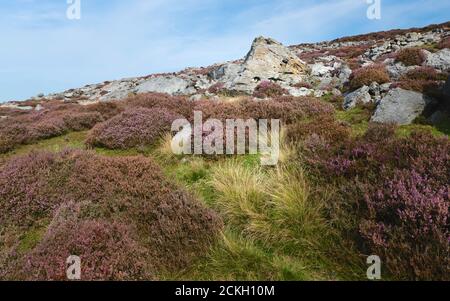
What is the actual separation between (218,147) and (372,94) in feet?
26.5

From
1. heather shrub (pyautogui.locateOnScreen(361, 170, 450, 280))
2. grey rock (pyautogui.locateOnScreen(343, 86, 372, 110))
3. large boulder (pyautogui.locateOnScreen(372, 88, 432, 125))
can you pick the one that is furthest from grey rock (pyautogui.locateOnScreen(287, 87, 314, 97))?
heather shrub (pyautogui.locateOnScreen(361, 170, 450, 280))

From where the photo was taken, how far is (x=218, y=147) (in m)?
8.57

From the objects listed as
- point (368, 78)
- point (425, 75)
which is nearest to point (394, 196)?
point (425, 75)

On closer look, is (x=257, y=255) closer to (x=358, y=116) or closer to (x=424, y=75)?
(x=358, y=116)

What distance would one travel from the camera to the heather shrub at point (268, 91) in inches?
695

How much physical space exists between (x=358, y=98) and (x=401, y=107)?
2.80 meters

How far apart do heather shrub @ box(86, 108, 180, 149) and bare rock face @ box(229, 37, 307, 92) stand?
952cm

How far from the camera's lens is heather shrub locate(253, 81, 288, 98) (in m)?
17.7

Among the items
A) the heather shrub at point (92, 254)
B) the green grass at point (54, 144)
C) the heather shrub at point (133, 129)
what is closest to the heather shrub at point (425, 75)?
the heather shrub at point (133, 129)

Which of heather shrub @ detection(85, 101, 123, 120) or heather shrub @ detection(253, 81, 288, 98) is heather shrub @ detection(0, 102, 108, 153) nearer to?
heather shrub @ detection(85, 101, 123, 120)

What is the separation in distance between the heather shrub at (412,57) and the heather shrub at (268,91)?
6.97 metres

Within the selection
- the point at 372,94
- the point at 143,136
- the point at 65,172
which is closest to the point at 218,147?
the point at 143,136

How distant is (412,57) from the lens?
18.0 meters

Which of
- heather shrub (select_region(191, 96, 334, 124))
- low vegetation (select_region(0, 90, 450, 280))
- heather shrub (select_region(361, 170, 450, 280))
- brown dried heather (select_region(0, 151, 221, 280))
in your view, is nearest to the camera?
heather shrub (select_region(361, 170, 450, 280))
